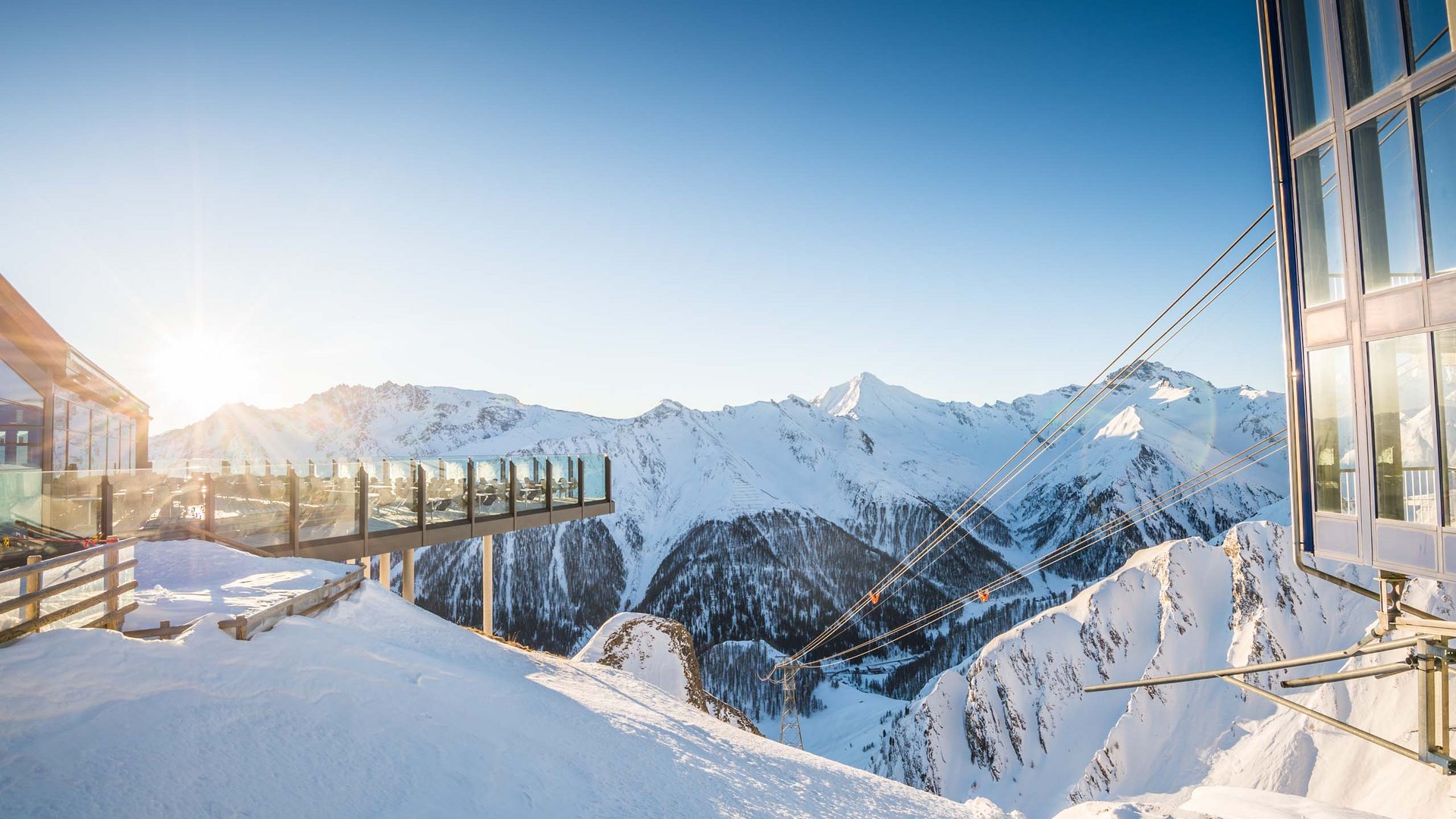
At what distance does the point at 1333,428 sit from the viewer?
6984 mm

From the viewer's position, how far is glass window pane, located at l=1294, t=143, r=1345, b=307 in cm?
700

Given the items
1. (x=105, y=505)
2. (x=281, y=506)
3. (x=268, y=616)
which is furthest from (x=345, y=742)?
(x=105, y=505)

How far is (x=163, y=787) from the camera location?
15.7 feet

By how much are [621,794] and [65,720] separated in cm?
494

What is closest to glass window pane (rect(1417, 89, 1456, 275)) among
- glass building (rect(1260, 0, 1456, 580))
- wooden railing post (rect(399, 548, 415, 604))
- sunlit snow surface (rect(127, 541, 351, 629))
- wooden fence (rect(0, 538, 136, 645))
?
glass building (rect(1260, 0, 1456, 580))

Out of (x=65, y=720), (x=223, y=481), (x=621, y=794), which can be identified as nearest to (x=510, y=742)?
(x=621, y=794)

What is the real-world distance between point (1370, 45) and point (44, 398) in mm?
28343

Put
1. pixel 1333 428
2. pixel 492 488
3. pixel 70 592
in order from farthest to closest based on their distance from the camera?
pixel 492 488 < pixel 1333 428 < pixel 70 592

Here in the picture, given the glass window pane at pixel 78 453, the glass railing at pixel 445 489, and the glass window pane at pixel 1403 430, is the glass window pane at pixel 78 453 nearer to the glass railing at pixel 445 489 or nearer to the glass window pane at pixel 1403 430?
the glass railing at pixel 445 489

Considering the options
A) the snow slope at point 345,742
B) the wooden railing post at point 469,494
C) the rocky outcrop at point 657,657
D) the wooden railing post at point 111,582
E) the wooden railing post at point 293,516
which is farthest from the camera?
the rocky outcrop at point 657,657

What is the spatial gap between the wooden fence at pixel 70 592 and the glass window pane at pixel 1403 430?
13.0m

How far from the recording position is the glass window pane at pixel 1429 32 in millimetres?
5828

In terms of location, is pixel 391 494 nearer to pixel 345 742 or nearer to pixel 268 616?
pixel 268 616

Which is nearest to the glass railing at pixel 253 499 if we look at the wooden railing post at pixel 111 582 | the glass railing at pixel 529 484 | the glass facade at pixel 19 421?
the glass railing at pixel 529 484
